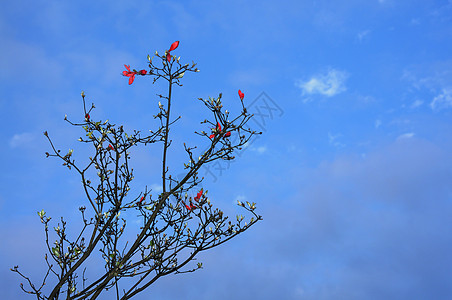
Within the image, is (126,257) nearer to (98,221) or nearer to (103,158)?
(98,221)

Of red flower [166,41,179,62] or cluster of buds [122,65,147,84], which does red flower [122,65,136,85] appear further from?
red flower [166,41,179,62]

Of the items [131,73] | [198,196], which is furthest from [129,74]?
[198,196]

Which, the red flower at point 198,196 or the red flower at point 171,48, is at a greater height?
the red flower at point 171,48

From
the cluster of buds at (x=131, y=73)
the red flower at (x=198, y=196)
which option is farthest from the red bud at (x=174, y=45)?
the red flower at (x=198, y=196)

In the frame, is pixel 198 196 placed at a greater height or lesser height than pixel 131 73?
lesser

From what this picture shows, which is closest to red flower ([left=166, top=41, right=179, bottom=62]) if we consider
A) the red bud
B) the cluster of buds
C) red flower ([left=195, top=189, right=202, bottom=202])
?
the red bud

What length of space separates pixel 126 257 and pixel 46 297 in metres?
0.81

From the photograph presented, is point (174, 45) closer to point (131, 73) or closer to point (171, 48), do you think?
point (171, 48)

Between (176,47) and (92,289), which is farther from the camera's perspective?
(176,47)

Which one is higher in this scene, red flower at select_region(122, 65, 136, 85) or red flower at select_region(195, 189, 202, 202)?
red flower at select_region(122, 65, 136, 85)

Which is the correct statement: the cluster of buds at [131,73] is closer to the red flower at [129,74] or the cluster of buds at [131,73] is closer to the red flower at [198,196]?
the red flower at [129,74]

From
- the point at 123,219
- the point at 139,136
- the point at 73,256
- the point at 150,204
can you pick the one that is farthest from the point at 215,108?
the point at 73,256

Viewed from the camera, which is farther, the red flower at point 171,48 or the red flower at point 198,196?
the red flower at point 171,48

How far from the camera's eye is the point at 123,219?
4.22m
